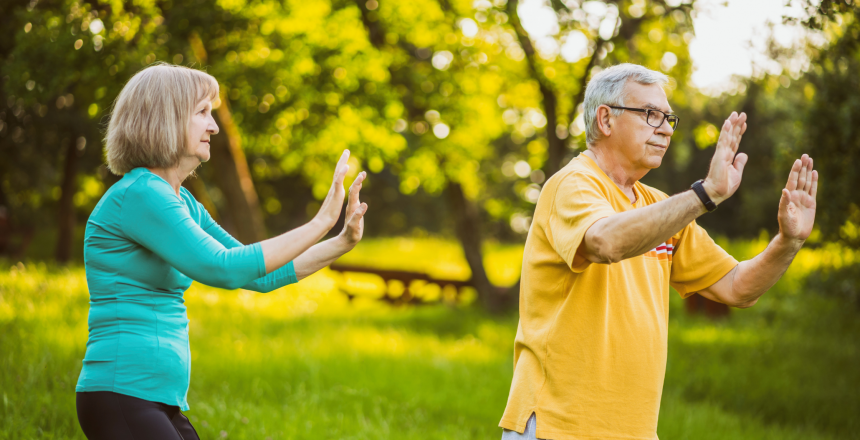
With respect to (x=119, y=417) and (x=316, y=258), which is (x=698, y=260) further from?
(x=119, y=417)

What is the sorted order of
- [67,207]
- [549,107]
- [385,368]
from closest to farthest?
[385,368], [549,107], [67,207]

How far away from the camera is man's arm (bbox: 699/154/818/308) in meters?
2.23

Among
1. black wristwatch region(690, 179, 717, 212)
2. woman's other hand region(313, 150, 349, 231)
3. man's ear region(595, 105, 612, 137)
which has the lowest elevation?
woman's other hand region(313, 150, 349, 231)

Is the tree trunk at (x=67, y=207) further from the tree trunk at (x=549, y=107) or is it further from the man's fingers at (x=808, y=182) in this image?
the man's fingers at (x=808, y=182)

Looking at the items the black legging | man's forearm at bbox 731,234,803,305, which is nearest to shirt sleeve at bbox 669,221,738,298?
man's forearm at bbox 731,234,803,305

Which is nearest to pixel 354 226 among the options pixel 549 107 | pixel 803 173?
pixel 803 173

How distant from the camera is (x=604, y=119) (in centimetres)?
221

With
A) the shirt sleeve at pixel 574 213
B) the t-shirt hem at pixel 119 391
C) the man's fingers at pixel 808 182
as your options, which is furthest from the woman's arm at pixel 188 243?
the man's fingers at pixel 808 182

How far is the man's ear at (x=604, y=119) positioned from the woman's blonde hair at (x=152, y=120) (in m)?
1.31

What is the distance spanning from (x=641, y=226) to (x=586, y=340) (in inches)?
19.7

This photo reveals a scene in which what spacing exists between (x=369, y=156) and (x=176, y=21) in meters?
3.40

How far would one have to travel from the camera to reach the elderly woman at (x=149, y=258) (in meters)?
1.83

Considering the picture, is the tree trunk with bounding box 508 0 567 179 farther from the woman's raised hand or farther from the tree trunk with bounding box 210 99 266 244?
the woman's raised hand

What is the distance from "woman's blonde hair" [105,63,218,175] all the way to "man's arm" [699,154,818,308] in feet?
6.48
